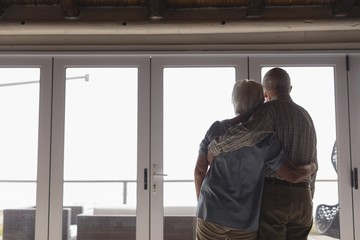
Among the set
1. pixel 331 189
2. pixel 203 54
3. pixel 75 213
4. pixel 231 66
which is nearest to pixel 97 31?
pixel 203 54

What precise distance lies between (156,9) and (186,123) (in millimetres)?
1095

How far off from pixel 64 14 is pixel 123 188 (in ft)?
5.39

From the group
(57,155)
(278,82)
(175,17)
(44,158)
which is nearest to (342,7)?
(175,17)

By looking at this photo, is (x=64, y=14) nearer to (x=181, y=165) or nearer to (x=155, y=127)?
(x=155, y=127)

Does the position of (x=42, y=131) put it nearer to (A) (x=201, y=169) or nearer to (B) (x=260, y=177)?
(A) (x=201, y=169)

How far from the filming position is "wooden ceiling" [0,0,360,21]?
355cm

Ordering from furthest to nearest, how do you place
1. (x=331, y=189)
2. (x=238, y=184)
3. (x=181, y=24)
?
(x=331, y=189) → (x=181, y=24) → (x=238, y=184)

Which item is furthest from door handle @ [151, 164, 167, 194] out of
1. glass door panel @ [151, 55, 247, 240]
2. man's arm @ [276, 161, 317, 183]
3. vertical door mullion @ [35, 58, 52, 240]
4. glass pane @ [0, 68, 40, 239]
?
man's arm @ [276, 161, 317, 183]

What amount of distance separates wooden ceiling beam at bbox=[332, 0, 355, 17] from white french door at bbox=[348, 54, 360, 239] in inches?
24.8

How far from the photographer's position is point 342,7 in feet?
11.3

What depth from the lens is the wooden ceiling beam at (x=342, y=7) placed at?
3.43 metres

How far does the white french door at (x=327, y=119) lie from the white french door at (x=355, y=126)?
0.15ft

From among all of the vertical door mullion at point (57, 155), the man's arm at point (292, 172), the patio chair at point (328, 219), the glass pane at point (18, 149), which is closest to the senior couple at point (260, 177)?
the man's arm at point (292, 172)

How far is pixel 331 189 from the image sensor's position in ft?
12.8
